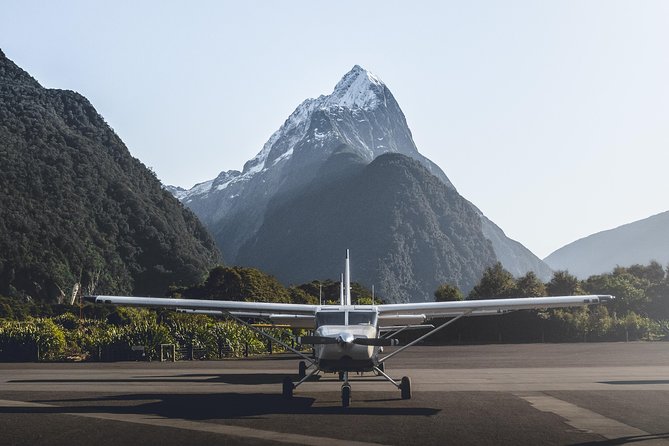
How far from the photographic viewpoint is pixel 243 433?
11906 mm

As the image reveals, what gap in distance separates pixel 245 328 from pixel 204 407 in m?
25.6

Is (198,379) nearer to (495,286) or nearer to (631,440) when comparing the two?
(631,440)

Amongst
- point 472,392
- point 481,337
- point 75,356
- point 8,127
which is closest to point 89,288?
point 8,127

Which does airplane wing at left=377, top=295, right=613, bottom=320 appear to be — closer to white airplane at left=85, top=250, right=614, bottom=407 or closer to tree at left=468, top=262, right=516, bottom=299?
white airplane at left=85, top=250, right=614, bottom=407

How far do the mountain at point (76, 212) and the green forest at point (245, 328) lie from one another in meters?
10.7

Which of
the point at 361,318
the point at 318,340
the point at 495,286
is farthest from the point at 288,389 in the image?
the point at 495,286

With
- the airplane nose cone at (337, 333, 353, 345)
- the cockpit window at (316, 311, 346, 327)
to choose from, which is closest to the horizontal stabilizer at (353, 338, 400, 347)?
the airplane nose cone at (337, 333, 353, 345)

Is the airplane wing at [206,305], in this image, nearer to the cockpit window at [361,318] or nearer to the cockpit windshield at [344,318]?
the cockpit windshield at [344,318]

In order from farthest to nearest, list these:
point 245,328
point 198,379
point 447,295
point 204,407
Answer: point 447,295
point 245,328
point 198,379
point 204,407

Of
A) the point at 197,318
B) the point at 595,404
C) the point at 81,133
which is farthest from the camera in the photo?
the point at 81,133

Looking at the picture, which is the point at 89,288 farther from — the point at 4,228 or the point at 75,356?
the point at 75,356

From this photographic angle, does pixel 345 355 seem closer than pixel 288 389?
Yes

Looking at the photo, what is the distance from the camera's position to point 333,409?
15.2 metres

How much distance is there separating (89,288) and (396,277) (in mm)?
93485
